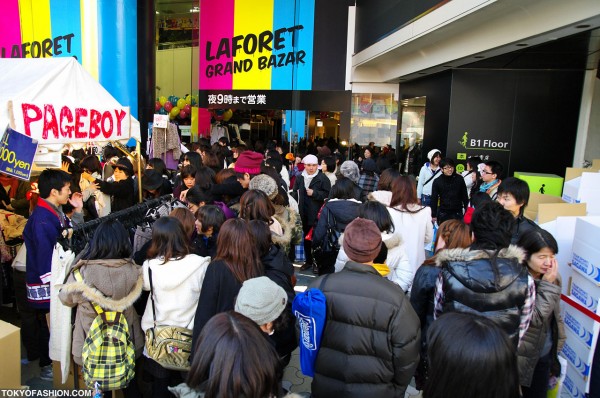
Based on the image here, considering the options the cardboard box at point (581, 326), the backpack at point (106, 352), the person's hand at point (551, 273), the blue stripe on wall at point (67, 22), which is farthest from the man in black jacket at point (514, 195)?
the blue stripe on wall at point (67, 22)

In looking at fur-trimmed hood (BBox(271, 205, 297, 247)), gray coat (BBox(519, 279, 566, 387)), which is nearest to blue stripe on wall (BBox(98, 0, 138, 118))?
fur-trimmed hood (BBox(271, 205, 297, 247))

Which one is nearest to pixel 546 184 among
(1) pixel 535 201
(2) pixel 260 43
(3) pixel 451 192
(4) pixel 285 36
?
(3) pixel 451 192

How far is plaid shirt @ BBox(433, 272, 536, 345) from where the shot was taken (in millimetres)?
2318

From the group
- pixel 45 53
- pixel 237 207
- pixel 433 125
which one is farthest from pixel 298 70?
pixel 237 207

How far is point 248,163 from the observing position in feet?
18.2

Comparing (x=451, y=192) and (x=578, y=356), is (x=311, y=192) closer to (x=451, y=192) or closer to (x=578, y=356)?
(x=451, y=192)

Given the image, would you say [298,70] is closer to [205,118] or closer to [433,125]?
[205,118]

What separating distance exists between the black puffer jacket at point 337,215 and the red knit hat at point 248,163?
158 centimetres

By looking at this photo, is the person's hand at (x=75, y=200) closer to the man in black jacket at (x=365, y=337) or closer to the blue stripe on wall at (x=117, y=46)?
the man in black jacket at (x=365, y=337)

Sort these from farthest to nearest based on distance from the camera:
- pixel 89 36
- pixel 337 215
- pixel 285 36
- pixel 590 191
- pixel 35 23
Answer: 1. pixel 285 36
2. pixel 35 23
3. pixel 89 36
4. pixel 590 191
5. pixel 337 215

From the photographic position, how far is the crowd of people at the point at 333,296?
1483mm

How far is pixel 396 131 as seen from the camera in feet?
43.5

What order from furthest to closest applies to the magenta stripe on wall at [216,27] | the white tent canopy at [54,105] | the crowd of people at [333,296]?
1. the magenta stripe on wall at [216,27]
2. the white tent canopy at [54,105]
3. the crowd of people at [333,296]

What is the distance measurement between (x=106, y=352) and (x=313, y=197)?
377 cm
